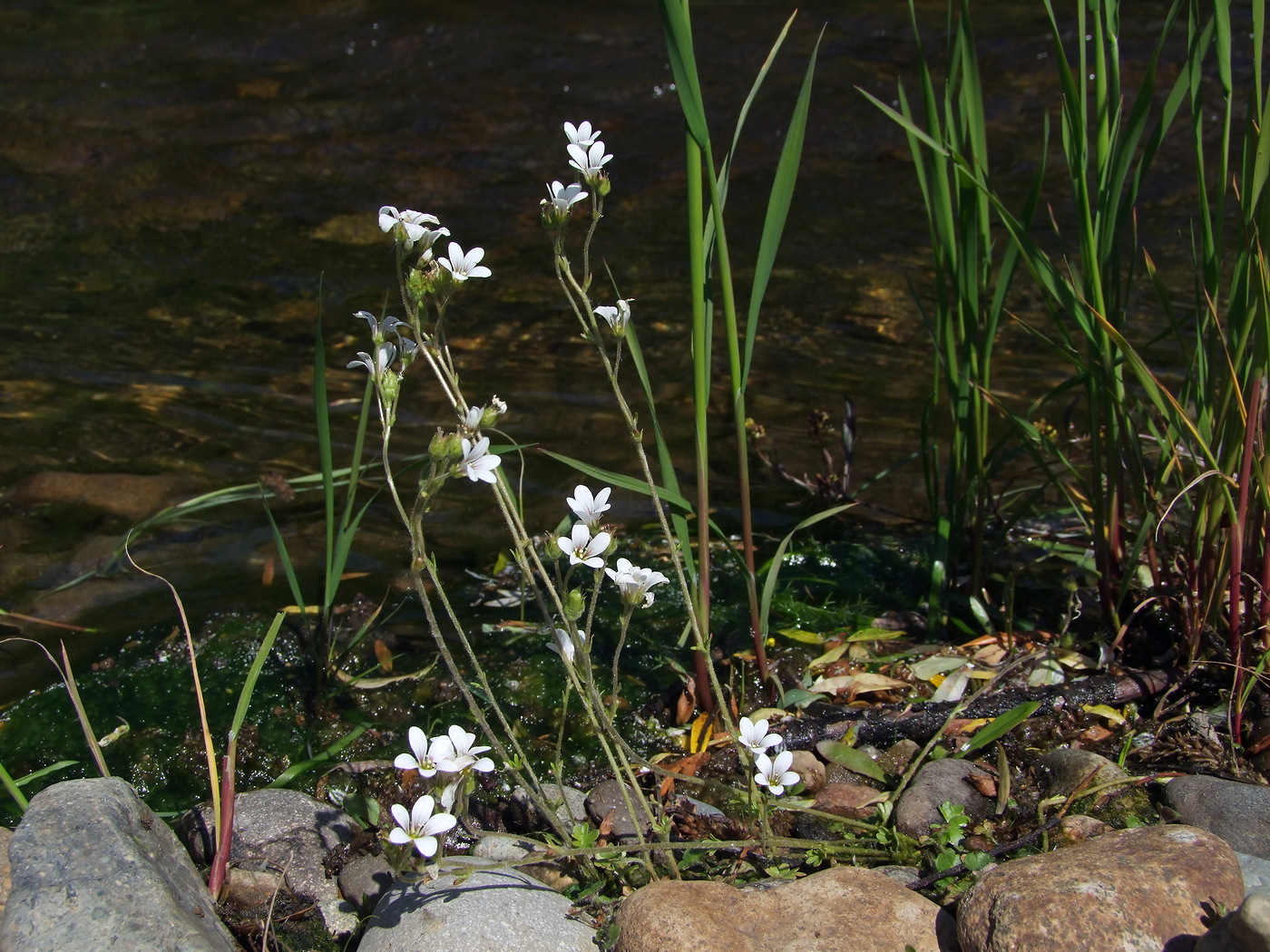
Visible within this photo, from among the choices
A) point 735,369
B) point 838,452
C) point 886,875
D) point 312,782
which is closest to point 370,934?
point 312,782

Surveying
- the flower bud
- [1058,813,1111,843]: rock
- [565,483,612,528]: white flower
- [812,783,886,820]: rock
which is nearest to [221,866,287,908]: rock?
the flower bud

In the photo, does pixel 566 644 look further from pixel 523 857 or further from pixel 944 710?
pixel 944 710

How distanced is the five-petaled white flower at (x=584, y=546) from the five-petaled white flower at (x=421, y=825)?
412 mm

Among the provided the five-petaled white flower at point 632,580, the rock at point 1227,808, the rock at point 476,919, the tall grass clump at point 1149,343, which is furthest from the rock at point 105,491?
the rock at point 1227,808

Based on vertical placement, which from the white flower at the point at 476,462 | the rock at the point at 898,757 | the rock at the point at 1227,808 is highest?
the white flower at the point at 476,462

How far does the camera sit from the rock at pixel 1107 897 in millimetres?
1542

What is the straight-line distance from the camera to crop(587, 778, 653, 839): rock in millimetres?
2057

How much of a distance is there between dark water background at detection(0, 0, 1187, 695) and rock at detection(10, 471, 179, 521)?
48 mm

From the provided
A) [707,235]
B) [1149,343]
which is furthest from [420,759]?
[1149,343]

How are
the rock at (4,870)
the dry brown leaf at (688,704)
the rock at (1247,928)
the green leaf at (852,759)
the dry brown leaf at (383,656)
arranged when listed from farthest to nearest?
the dry brown leaf at (383,656) → the dry brown leaf at (688,704) → the green leaf at (852,759) → the rock at (4,870) → the rock at (1247,928)

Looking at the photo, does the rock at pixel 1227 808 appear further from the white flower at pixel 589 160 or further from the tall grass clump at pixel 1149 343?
the white flower at pixel 589 160

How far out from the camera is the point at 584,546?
168cm

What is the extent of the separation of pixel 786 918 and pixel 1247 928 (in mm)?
646

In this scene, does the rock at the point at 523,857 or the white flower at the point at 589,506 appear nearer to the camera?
the white flower at the point at 589,506
